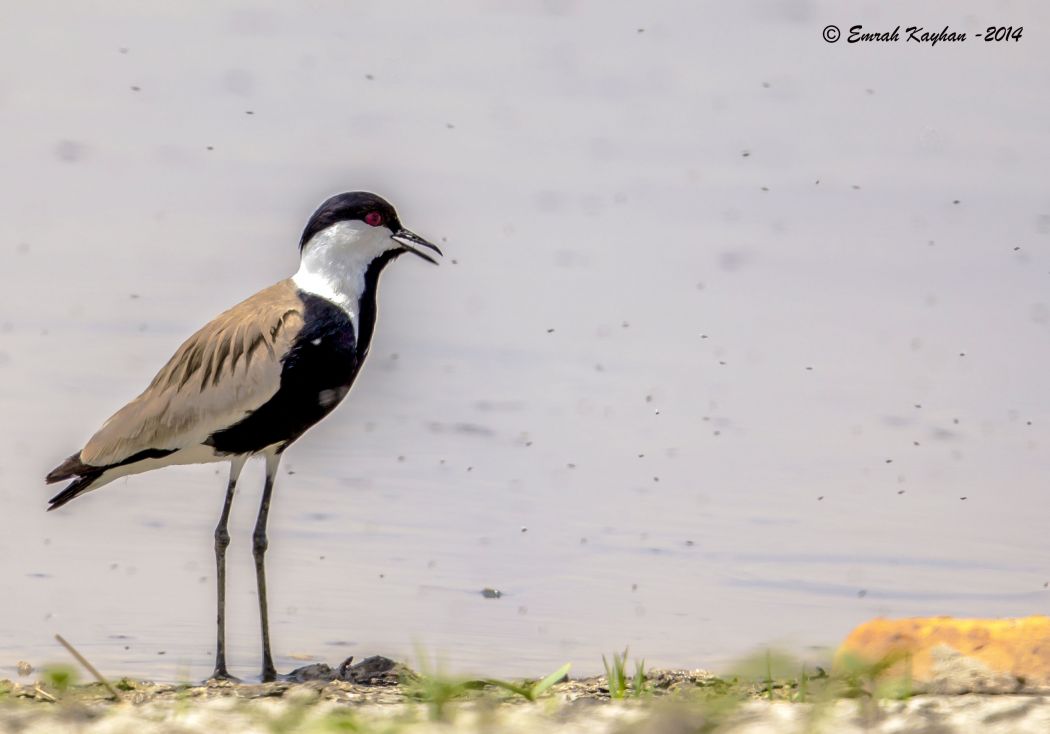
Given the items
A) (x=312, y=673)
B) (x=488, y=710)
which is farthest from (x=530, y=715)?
(x=312, y=673)

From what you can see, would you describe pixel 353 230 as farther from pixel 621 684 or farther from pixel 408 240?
pixel 621 684

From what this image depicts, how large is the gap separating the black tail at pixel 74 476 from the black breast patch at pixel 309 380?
1.82ft

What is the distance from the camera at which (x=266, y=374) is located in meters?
7.34

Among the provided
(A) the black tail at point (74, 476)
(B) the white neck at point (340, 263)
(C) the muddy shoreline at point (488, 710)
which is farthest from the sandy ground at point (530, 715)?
(B) the white neck at point (340, 263)

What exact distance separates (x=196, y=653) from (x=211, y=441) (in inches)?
32.5

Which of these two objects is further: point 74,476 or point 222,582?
point 74,476

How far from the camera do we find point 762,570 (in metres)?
8.58

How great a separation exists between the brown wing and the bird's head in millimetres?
220

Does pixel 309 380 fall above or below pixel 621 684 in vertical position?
above

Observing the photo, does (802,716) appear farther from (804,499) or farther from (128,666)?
(804,499)

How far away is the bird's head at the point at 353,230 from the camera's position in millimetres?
7562

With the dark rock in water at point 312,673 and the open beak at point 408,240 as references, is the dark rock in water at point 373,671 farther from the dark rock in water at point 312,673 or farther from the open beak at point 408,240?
the open beak at point 408,240

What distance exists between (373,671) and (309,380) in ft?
3.93

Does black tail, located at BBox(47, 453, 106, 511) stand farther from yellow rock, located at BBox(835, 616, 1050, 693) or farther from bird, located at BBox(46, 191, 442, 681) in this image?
yellow rock, located at BBox(835, 616, 1050, 693)
